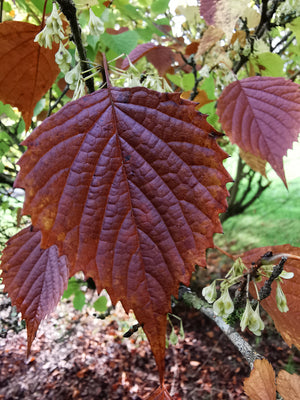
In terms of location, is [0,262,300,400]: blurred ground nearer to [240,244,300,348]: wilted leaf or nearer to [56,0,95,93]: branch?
[240,244,300,348]: wilted leaf

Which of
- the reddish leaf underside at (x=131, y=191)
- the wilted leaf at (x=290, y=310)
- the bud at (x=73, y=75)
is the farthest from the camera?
the wilted leaf at (x=290, y=310)

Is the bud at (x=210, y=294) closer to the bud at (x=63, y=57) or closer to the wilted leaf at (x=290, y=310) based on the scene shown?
the wilted leaf at (x=290, y=310)

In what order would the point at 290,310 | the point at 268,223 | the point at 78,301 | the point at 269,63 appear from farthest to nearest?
the point at 268,223
the point at 78,301
the point at 269,63
the point at 290,310

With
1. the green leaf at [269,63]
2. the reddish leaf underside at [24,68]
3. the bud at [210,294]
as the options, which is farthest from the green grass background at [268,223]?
the reddish leaf underside at [24,68]

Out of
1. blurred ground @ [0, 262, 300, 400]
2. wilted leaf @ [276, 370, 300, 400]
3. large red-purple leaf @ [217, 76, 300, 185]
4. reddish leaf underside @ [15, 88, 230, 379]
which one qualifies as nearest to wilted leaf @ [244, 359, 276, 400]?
wilted leaf @ [276, 370, 300, 400]

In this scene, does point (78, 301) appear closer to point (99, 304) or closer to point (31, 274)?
point (99, 304)

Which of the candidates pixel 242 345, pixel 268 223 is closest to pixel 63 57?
pixel 242 345

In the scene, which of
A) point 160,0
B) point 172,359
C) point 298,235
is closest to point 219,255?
point 298,235
